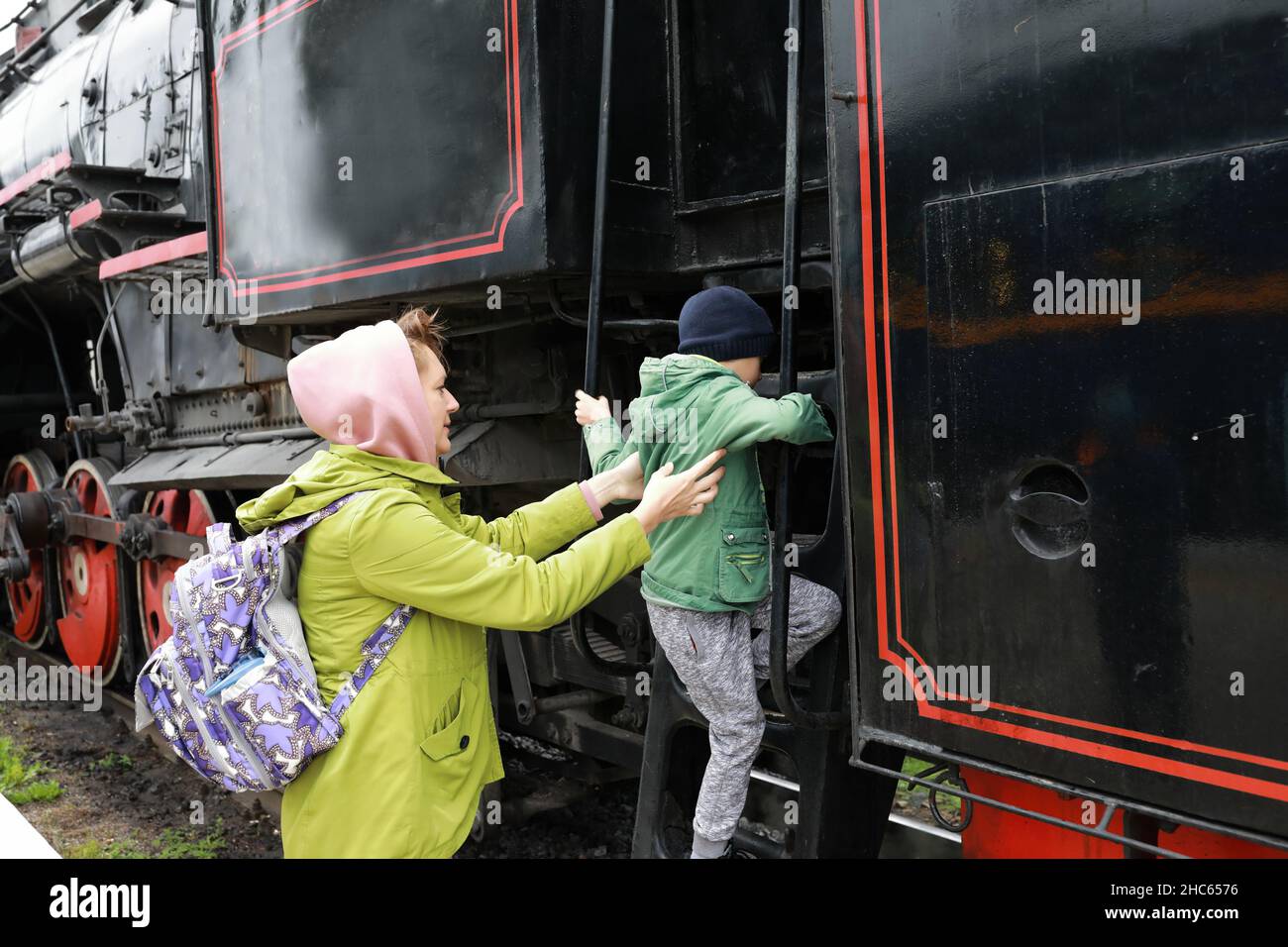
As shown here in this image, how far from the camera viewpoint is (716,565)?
212cm

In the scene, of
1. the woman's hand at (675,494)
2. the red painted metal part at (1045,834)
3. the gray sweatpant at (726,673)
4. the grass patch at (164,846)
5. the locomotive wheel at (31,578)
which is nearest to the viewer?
the red painted metal part at (1045,834)

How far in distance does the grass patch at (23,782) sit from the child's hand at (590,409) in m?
3.50

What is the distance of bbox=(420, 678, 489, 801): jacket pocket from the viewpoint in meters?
1.82

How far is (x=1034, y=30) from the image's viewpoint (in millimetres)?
1568

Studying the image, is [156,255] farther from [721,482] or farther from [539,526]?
[721,482]

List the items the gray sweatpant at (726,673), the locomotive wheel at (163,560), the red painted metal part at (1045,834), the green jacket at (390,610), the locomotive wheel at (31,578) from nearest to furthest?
the red painted metal part at (1045,834) < the green jacket at (390,610) < the gray sweatpant at (726,673) < the locomotive wheel at (163,560) < the locomotive wheel at (31,578)

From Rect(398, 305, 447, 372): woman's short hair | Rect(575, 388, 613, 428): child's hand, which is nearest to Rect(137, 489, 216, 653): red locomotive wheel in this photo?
Rect(575, 388, 613, 428): child's hand

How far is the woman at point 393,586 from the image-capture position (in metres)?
1.76

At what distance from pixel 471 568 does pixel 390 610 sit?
0.16 metres
